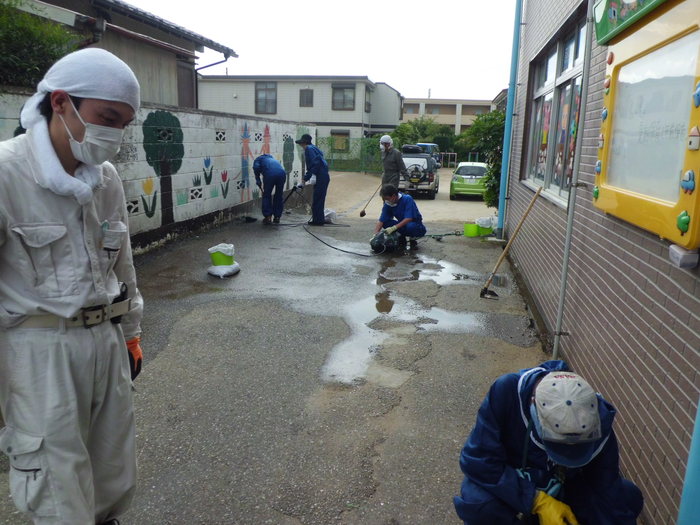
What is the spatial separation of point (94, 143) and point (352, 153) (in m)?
31.3

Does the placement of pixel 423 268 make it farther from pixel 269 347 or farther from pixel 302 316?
pixel 269 347

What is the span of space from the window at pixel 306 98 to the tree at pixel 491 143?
24.4 m

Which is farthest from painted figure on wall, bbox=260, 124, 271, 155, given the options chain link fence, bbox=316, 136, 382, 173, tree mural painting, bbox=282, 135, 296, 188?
chain link fence, bbox=316, 136, 382, 173

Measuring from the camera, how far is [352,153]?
32.9 meters

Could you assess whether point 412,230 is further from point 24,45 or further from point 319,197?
point 24,45

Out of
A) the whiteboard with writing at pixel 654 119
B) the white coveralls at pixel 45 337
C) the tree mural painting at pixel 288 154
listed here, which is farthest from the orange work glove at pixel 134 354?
the tree mural painting at pixel 288 154

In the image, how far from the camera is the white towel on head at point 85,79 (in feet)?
6.65

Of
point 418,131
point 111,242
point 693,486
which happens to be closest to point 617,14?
point 693,486

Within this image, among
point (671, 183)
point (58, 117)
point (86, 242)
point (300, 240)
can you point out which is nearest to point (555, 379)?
point (671, 183)

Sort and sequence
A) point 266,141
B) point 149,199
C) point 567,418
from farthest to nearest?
point 266,141 < point 149,199 < point 567,418

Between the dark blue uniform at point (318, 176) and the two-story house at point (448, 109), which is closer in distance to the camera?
the dark blue uniform at point (318, 176)

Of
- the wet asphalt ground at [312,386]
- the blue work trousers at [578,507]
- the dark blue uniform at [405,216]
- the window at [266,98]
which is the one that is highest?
the window at [266,98]

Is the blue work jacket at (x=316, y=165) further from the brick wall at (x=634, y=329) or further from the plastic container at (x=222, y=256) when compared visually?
the brick wall at (x=634, y=329)

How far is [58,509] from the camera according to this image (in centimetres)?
204
